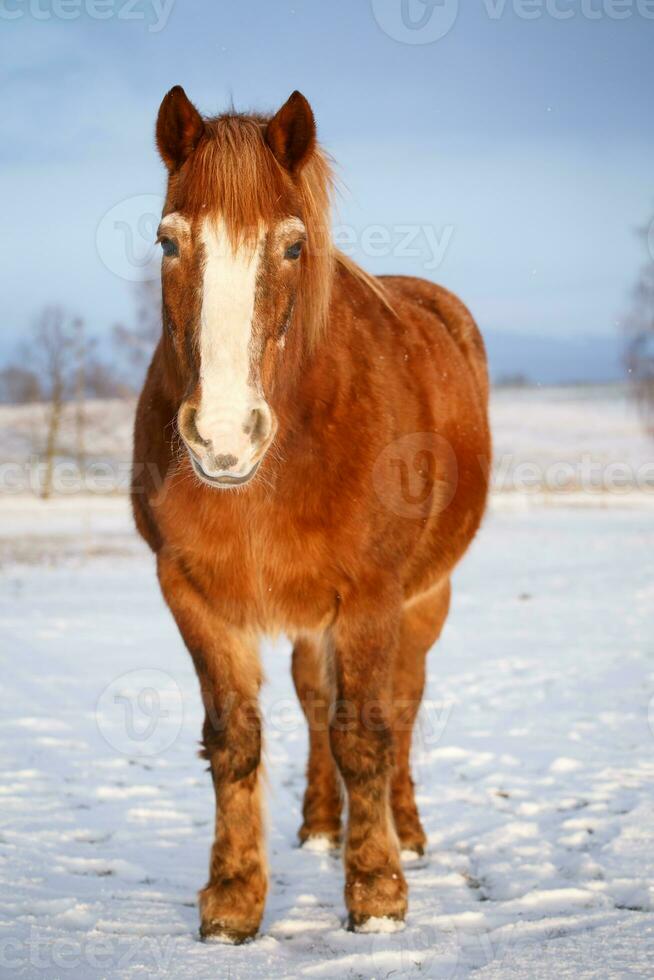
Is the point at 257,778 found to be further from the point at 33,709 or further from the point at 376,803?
the point at 33,709

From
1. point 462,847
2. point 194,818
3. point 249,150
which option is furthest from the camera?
point 194,818

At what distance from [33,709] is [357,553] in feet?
Result: 14.1

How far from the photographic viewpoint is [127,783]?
500 cm

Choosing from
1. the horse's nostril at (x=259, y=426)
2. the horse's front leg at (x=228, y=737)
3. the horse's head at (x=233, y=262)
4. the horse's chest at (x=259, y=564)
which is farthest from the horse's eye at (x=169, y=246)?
the horse's front leg at (x=228, y=737)

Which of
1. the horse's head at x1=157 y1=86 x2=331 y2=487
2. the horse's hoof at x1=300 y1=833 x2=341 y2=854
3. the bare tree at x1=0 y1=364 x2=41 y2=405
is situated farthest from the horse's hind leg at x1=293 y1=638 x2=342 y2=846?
the bare tree at x1=0 y1=364 x2=41 y2=405

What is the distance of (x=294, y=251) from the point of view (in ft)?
9.55

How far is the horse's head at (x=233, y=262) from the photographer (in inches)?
102

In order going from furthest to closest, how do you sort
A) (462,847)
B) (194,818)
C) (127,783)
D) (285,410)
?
1. (127,783)
2. (194,818)
3. (462,847)
4. (285,410)

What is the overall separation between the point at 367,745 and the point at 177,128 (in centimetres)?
227

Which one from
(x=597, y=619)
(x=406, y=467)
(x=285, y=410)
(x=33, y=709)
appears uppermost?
(x=285, y=410)

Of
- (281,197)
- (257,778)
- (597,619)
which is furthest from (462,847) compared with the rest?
(597,619)

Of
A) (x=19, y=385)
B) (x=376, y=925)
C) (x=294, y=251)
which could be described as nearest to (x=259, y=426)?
(x=294, y=251)

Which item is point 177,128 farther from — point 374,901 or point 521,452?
point 521,452

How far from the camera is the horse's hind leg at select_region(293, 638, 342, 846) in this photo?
4297 mm
